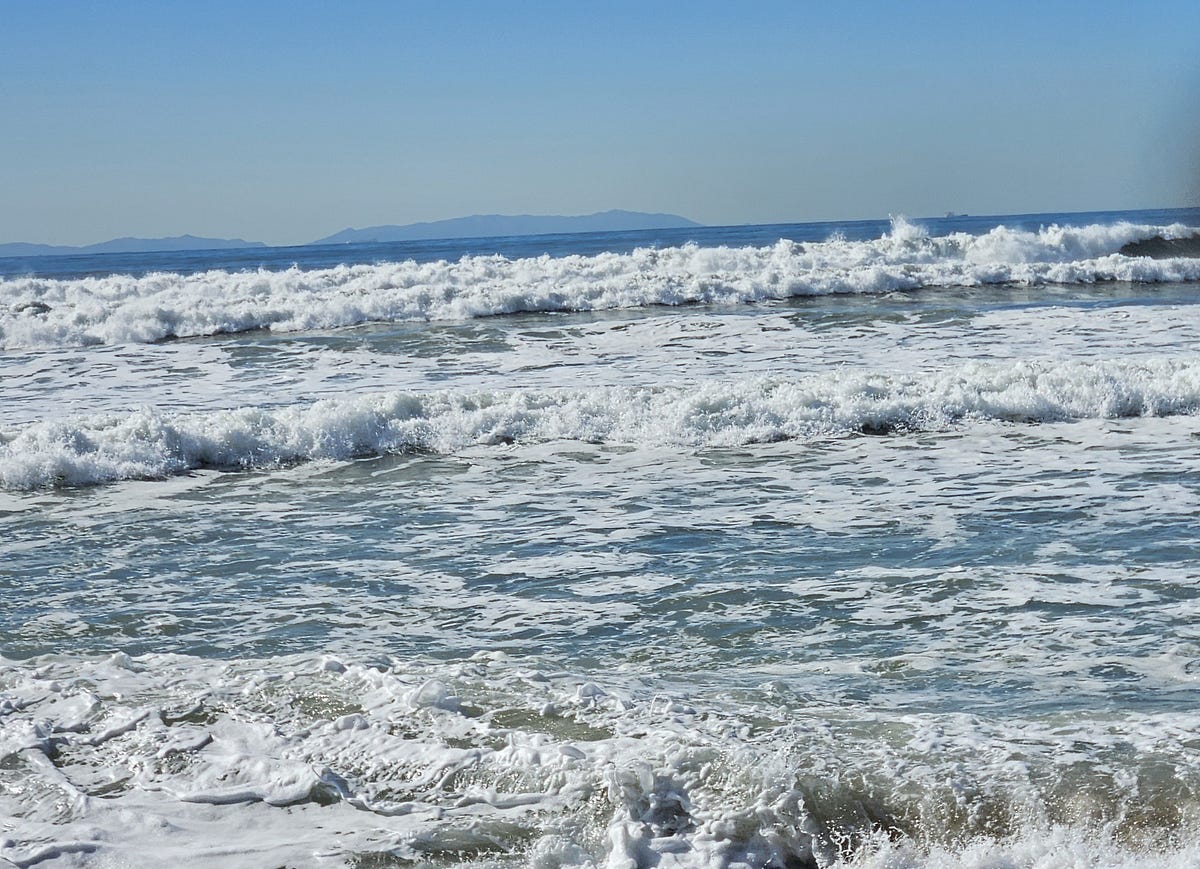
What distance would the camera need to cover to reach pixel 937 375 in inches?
440

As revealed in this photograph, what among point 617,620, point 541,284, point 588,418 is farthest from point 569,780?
point 541,284

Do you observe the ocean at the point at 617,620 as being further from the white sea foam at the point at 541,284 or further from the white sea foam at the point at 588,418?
the white sea foam at the point at 541,284

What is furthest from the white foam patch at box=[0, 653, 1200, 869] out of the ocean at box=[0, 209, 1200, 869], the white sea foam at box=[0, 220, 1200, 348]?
the white sea foam at box=[0, 220, 1200, 348]

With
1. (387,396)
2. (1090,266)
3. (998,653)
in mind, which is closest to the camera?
(998,653)

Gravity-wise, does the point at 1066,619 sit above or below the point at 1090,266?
below

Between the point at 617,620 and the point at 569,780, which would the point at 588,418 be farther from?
the point at 569,780

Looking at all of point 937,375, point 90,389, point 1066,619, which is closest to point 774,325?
point 937,375

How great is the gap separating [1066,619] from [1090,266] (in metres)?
23.1

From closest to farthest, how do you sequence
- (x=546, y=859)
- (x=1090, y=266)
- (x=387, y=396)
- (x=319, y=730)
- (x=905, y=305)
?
1. (x=546, y=859)
2. (x=319, y=730)
3. (x=387, y=396)
4. (x=905, y=305)
5. (x=1090, y=266)

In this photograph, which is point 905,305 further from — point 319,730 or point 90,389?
point 319,730

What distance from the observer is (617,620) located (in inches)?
205

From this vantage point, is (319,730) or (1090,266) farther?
(1090,266)

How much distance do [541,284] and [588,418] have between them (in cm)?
1483

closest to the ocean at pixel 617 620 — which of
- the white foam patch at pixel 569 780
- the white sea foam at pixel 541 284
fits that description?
the white foam patch at pixel 569 780
